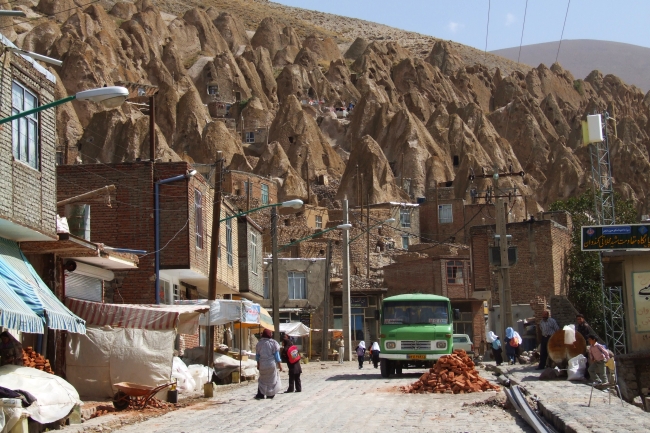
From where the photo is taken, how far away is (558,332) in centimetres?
2266

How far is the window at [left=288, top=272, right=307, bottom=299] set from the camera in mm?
58375

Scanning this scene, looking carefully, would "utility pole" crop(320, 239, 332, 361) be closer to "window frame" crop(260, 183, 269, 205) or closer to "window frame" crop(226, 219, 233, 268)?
"window frame" crop(226, 219, 233, 268)

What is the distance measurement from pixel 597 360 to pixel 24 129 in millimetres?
11679

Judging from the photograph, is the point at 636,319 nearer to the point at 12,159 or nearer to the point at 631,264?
the point at 631,264

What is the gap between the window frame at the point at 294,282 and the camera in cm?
5834

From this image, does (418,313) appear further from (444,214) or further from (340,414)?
(444,214)

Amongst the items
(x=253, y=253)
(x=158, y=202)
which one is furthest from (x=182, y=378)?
(x=253, y=253)

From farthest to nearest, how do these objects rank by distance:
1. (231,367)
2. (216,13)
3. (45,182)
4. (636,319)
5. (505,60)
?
(505,60) < (216,13) < (231,367) < (636,319) < (45,182)

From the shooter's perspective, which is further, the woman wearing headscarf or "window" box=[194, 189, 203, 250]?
"window" box=[194, 189, 203, 250]

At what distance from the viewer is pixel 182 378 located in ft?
70.9

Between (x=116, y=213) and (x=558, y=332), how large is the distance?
13.1 meters

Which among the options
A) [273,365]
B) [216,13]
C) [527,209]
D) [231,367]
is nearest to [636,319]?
[273,365]

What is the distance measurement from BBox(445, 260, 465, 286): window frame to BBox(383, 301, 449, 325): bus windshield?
107 feet

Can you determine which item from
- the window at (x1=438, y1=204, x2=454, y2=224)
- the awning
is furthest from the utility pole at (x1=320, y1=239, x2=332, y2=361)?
the window at (x1=438, y1=204, x2=454, y2=224)
